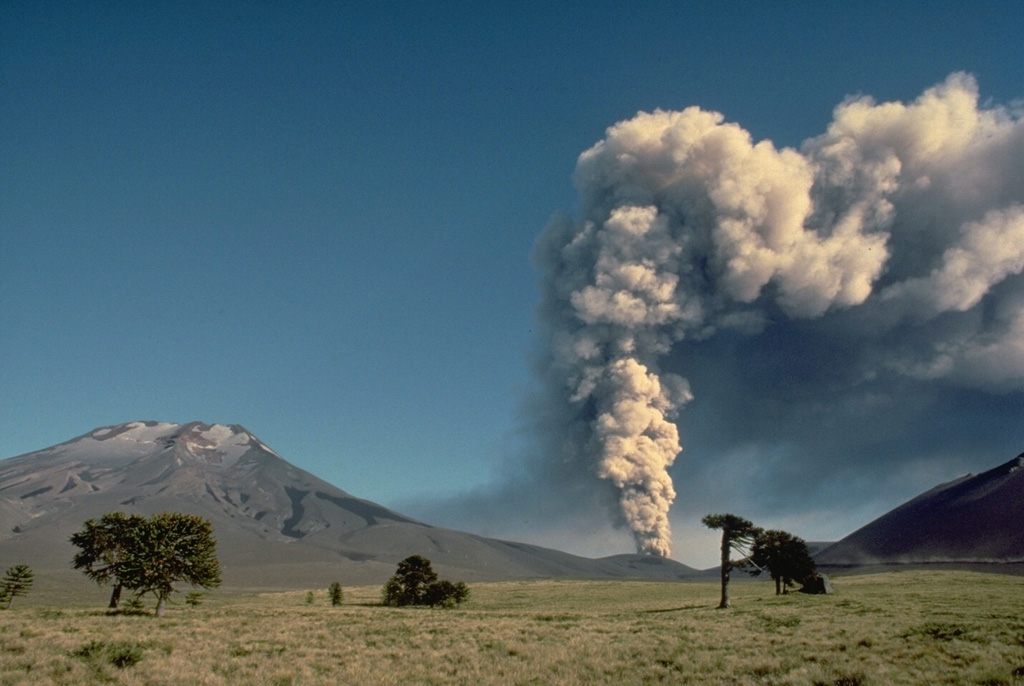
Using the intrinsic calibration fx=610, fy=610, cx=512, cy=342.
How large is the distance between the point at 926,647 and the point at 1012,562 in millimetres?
117390

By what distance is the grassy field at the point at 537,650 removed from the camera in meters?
17.4

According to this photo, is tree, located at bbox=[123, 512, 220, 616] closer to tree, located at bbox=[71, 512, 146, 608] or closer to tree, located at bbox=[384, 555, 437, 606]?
tree, located at bbox=[71, 512, 146, 608]

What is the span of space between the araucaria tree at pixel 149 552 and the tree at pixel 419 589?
16162 millimetres

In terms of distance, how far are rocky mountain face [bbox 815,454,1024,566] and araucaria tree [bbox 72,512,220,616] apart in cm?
12738

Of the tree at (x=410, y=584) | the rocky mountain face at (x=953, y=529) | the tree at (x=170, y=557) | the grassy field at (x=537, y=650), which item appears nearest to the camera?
the grassy field at (x=537, y=650)

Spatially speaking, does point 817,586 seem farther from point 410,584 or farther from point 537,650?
point 537,650

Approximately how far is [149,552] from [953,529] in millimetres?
158155

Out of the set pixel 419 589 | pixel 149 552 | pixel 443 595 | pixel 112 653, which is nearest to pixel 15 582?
pixel 149 552

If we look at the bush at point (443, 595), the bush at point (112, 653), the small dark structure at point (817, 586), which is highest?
the small dark structure at point (817, 586)

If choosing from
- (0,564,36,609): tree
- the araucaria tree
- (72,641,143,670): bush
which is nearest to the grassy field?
(72,641,143,670): bush

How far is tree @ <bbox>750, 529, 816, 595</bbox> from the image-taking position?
53844 millimetres

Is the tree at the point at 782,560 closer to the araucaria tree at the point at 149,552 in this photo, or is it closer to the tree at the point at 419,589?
the tree at the point at 419,589

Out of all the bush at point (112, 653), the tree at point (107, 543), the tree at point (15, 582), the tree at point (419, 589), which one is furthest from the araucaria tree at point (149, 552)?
the bush at point (112, 653)

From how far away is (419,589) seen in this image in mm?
53906
